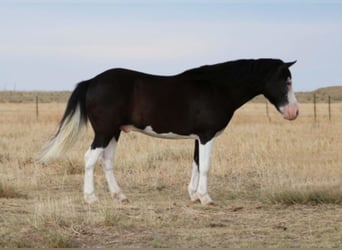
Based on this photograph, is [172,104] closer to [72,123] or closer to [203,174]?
[203,174]

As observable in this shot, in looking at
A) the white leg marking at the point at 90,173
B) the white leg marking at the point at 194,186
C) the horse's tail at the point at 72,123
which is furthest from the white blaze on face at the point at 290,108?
the horse's tail at the point at 72,123

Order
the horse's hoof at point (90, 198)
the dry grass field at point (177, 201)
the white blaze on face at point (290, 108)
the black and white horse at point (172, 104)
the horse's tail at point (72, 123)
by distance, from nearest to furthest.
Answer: the dry grass field at point (177, 201) → the horse's hoof at point (90, 198) → the black and white horse at point (172, 104) → the white blaze on face at point (290, 108) → the horse's tail at point (72, 123)

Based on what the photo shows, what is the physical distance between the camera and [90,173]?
1052 centimetres

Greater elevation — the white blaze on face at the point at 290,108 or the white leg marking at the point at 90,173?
the white blaze on face at the point at 290,108

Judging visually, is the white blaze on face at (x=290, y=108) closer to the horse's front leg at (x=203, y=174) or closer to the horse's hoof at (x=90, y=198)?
the horse's front leg at (x=203, y=174)

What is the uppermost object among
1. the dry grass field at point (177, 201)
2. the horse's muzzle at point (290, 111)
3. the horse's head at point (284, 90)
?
the horse's head at point (284, 90)

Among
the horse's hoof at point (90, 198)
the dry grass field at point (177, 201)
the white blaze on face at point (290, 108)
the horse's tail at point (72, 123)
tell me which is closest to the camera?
the dry grass field at point (177, 201)

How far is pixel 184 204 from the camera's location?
399 inches

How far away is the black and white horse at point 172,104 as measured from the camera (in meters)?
10.4

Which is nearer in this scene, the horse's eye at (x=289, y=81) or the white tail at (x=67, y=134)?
the horse's eye at (x=289, y=81)

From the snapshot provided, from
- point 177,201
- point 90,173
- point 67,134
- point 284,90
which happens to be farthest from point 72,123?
point 284,90

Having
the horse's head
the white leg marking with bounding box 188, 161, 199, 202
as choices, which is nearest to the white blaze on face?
the horse's head

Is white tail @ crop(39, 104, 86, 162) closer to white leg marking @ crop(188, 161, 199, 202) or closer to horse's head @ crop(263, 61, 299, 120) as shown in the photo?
white leg marking @ crop(188, 161, 199, 202)

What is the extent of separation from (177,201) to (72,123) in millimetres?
2087
